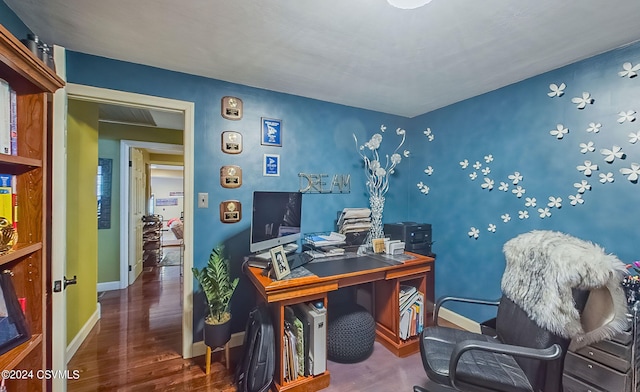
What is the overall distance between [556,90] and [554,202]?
0.86 metres

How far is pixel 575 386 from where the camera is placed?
163cm

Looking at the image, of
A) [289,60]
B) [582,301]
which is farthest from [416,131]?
[582,301]

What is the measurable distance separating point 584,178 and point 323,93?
214 centimetres

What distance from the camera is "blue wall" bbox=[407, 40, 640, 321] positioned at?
1725 millimetres

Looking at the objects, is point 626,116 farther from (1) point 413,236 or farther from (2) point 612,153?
(1) point 413,236

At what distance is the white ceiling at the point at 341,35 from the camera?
1.33 meters

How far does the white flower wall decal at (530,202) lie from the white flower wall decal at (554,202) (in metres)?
0.09

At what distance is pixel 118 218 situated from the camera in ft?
11.7

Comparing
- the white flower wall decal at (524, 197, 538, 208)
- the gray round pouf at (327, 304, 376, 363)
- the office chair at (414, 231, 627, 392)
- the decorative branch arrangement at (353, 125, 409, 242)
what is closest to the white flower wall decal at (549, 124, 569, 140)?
the white flower wall decal at (524, 197, 538, 208)

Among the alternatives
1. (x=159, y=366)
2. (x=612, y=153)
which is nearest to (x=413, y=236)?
(x=612, y=153)

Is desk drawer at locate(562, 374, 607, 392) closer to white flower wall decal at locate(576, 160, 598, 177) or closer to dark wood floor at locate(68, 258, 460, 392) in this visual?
dark wood floor at locate(68, 258, 460, 392)

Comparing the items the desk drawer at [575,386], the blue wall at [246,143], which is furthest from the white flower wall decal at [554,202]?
the blue wall at [246,143]

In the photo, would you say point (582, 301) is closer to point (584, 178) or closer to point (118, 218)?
point (584, 178)

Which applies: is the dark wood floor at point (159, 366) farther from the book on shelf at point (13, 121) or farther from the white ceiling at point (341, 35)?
the white ceiling at point (341, 35)
